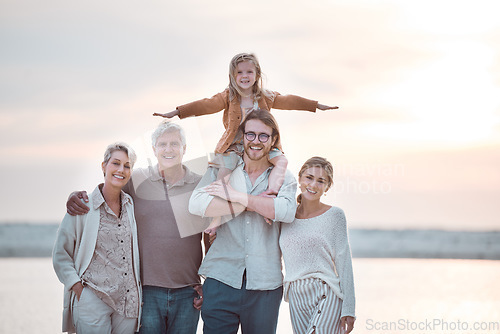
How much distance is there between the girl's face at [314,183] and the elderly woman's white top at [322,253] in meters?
0.14

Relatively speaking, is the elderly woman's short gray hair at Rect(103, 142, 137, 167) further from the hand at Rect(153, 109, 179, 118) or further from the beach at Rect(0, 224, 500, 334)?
the beach at Rect(0, 224, 500, 334)

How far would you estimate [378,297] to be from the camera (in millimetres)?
7320

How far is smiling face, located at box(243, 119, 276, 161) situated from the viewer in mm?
3926

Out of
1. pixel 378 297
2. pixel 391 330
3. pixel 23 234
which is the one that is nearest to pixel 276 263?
pixel 391 330

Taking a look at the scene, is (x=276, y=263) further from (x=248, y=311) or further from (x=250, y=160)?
(x=250, y=160)

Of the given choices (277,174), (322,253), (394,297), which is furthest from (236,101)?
(394,297)

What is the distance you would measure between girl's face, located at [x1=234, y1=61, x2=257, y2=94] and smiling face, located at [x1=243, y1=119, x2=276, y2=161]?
645 millimetres

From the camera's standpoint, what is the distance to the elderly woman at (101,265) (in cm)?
378

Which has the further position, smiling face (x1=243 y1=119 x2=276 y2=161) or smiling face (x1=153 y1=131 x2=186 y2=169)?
smiling face (x1=153 y1=131 x2=186 y2=169)

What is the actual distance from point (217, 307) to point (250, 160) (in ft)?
3.14

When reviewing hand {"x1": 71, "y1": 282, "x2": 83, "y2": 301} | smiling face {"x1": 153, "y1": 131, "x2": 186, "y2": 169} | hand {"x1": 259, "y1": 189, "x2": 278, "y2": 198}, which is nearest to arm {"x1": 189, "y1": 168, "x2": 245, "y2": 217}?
hand {"x1": 259, "y1": 189, "x2": 278, "y2": 198}

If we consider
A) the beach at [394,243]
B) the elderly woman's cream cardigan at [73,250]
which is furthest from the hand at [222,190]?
the beach at [394,243]

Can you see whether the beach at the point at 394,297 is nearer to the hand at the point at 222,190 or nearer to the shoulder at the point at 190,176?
the shoulder at the point at 190,176

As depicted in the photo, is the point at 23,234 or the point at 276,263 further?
the point at 23,234
